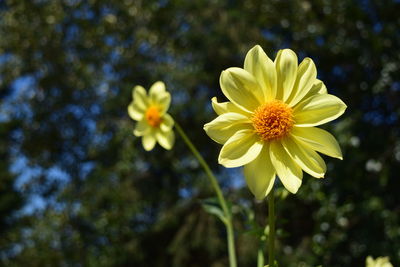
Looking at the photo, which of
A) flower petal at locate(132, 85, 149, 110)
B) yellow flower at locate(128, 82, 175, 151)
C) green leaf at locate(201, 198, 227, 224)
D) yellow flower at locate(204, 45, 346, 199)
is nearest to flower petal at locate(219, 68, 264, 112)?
yellow flower at locate(204, 45, 346, 199)

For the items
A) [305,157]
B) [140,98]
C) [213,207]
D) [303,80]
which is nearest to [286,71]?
[303,80]

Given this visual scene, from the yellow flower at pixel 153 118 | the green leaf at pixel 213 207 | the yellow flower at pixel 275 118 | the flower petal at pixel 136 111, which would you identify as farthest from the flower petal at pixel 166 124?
the yellow flower at pixel 275 118

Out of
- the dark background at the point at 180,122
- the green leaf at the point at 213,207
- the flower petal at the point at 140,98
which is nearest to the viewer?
the green leaf at the point at 213,207

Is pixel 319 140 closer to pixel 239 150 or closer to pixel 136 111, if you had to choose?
pixel 239 150

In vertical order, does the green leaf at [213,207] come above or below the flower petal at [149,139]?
below

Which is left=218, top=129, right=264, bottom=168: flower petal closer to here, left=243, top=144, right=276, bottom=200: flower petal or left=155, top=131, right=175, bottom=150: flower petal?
left=243, top=144, right=276, bottom=200: flower petal

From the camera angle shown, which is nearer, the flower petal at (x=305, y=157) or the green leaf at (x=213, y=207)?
the flower petal at (x=305, y=157)

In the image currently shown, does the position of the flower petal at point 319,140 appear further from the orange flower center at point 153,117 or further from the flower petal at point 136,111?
the flower petal at point 136,111
